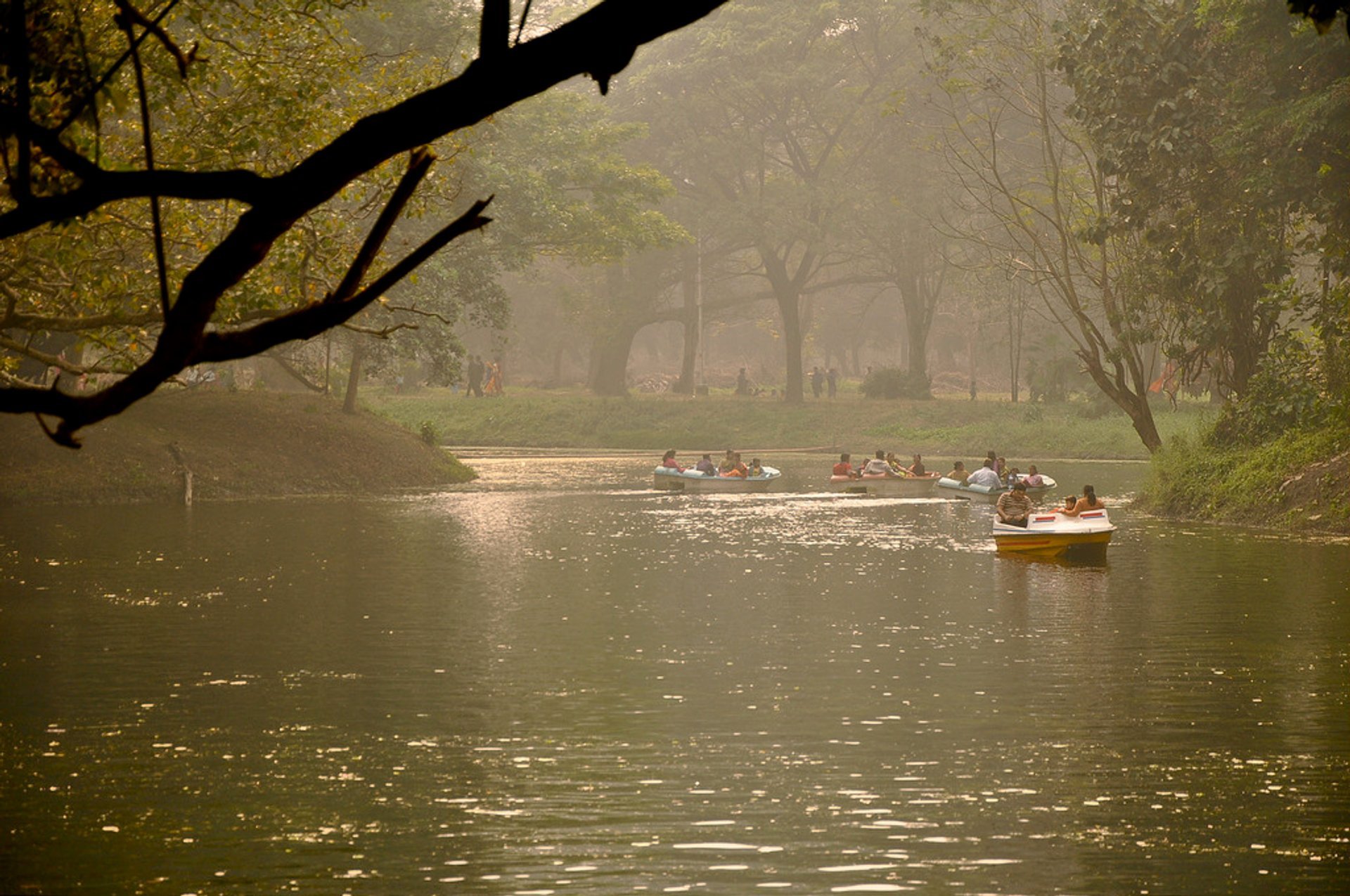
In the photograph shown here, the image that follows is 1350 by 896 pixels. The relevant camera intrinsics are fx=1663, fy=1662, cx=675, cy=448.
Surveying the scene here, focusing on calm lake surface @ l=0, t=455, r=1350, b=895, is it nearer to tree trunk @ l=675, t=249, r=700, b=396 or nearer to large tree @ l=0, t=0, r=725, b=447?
large tree @ l=0, t=0, r=725, b=447

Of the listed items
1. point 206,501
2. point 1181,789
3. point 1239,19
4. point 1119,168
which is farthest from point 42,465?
point 1181,789

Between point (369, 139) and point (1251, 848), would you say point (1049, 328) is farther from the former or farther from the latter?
point (369, 139)

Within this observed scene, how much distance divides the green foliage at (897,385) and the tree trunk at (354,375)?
33.0m

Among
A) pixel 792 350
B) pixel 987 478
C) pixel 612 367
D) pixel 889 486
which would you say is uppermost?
pixel 792 350

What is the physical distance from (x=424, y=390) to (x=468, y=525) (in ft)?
157

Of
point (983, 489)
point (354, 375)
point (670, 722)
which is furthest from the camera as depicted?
point (354, 375)

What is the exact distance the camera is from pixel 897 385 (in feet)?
259

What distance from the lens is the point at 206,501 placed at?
4244 cm

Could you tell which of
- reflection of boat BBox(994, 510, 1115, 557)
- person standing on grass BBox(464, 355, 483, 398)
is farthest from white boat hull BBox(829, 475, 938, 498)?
person standing on grass BBox(464, 355, 483, 398)

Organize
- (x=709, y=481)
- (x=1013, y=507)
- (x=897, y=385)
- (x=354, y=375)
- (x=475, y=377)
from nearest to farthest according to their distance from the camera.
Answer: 1. (x=1013, y=507)
2. (x=709, y=481)
3. (x=354, y=375)
4. (x=897, y=385)
5. (x=475, y=377)

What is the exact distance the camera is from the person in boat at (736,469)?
50.4 m

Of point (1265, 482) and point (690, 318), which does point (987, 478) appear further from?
point (690, 318)

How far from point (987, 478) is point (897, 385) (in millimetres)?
32993

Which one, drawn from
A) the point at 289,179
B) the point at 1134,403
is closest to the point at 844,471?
the point at 1134,403
